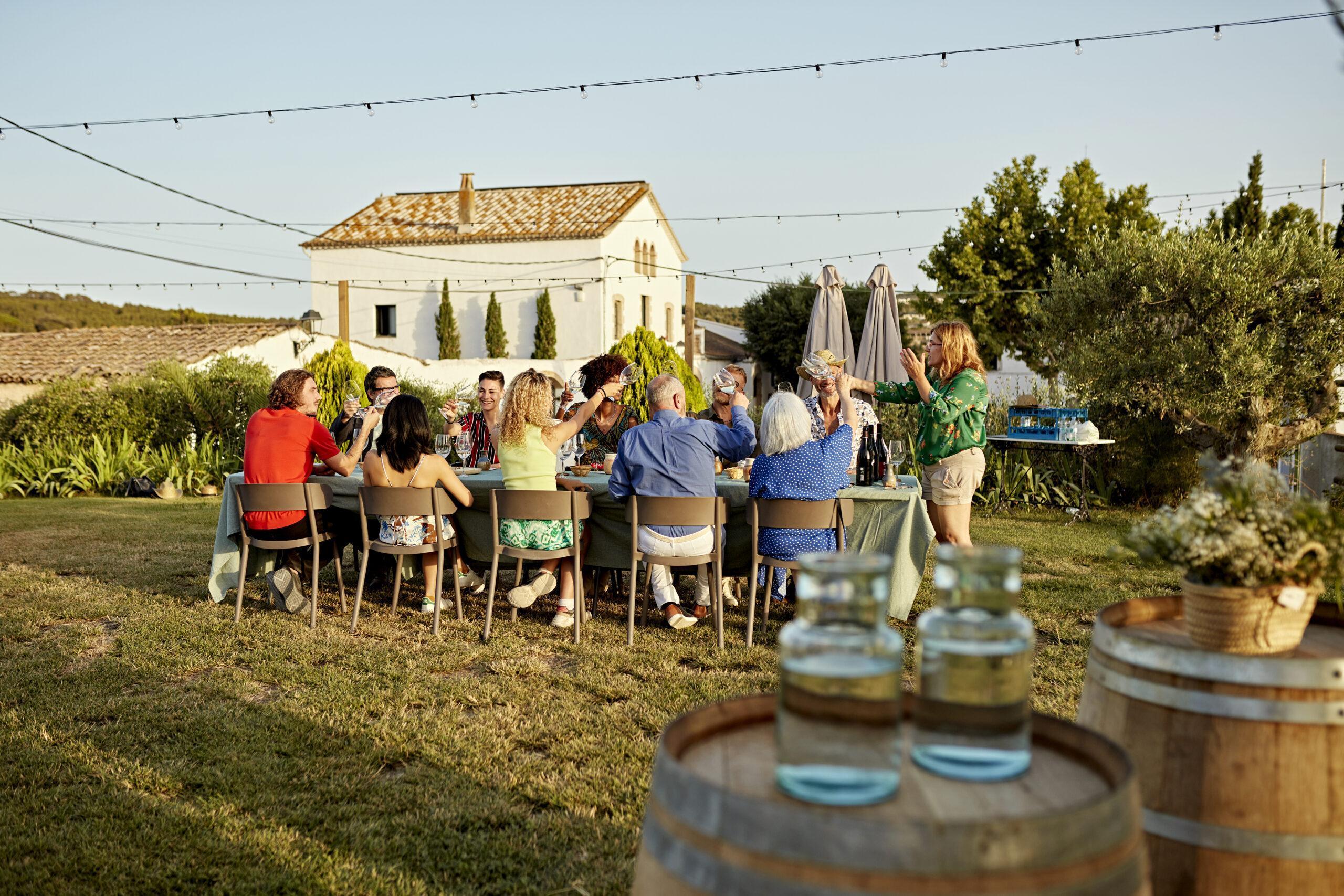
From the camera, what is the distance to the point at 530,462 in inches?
211

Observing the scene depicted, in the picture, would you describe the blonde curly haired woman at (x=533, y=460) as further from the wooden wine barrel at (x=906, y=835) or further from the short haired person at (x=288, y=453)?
the wooden wine barrel at (x=906, y=835)

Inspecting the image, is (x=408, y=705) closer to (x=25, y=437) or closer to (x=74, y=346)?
(x=25, y=437)

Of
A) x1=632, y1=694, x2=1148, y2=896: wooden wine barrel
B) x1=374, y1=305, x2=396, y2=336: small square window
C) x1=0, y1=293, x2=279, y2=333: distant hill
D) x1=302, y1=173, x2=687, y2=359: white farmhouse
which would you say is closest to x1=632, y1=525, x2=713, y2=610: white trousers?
x1=632, y1=694, x2=1148, y2=896: wooden wine barrel

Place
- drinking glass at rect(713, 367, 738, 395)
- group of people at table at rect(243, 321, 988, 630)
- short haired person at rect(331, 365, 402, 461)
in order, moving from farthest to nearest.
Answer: short haired person at rect(331, 365, 402, 461), drinking glass at rect(713, 367, 738, 395), group of people at table at rect(243, 321, 988, 630)

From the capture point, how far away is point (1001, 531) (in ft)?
29.1

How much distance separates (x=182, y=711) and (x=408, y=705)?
0.90 meters

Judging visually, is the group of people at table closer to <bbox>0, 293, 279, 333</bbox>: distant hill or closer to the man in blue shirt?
the man in blue shirt

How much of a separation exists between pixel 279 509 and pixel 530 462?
1432mm

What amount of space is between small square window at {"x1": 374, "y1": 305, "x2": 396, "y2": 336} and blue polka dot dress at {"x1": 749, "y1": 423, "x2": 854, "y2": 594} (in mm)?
30169

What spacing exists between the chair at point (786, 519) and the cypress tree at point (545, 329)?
26652 mm

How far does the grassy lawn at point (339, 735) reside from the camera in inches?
106

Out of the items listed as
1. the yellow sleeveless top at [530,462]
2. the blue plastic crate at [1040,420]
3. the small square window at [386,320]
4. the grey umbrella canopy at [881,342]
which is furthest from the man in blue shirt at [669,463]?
the small square window at [386,320]

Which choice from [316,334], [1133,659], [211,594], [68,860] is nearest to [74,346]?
[316,334]

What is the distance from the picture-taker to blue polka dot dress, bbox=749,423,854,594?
16.1 feet
